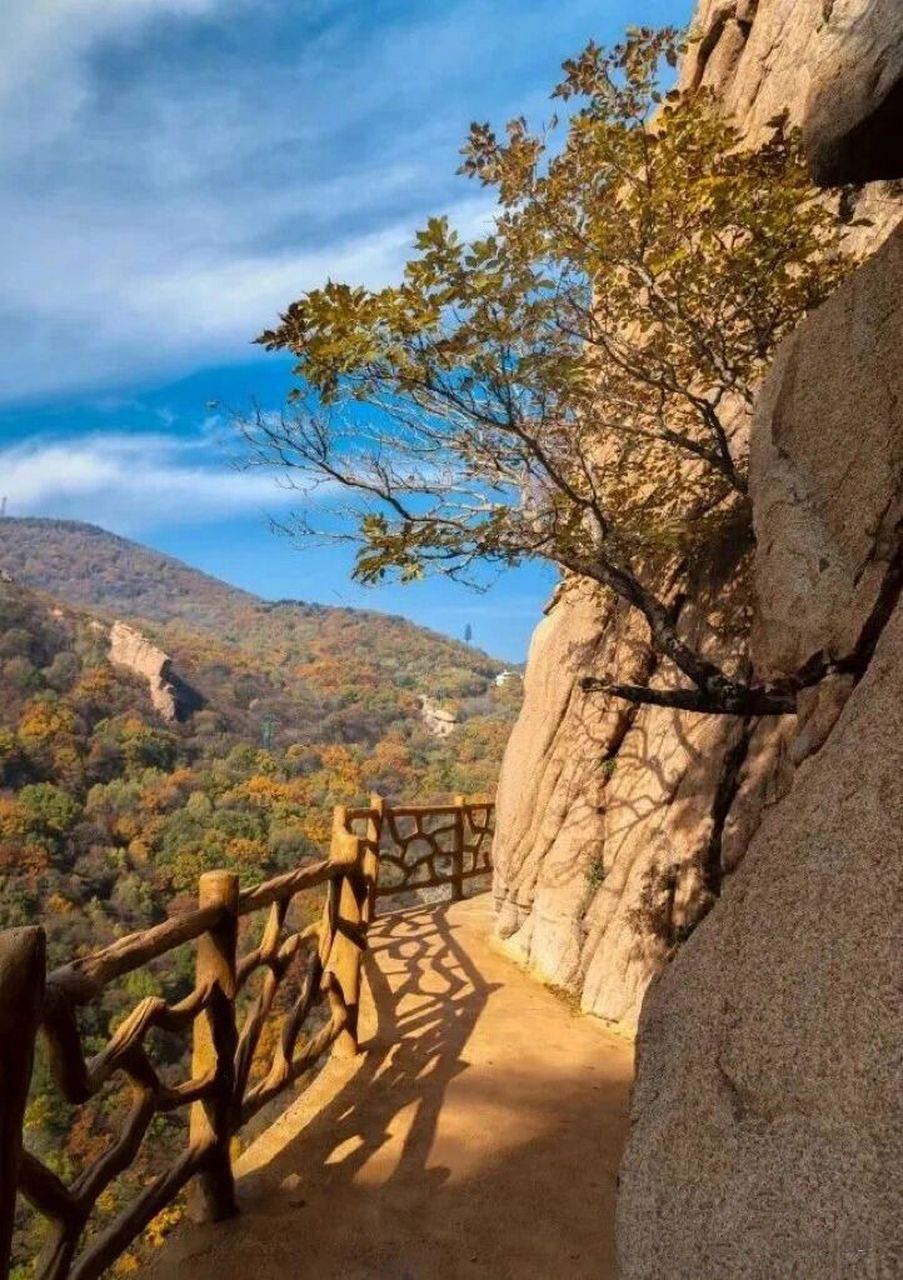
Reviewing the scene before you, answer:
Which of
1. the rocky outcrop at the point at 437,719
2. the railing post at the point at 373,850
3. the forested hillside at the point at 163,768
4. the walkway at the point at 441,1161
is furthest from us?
the rocky outcrop at the point at 437,719

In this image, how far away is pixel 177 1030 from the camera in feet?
9.96

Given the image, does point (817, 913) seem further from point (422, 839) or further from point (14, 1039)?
point (422, 839)

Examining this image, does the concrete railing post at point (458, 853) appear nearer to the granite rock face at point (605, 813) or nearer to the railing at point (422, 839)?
the railing at point (422, 839)

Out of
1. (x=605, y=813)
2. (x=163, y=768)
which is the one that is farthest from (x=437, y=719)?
(x=605, y=813)

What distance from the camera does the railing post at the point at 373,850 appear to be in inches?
291

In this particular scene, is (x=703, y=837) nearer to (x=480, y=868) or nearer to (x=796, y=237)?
(x=796, y=237)

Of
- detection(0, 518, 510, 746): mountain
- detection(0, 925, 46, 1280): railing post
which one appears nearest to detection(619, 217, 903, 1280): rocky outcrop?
detection(0, 925, 46, 1280): railing post

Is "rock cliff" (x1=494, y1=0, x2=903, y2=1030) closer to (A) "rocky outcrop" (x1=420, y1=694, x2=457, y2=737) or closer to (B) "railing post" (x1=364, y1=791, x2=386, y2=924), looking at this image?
(B) "railing post" (x1=364, y1=791, x2=386, y2=924)

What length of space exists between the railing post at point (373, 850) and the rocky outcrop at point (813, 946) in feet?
16.0

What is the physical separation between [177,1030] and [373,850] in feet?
16.7

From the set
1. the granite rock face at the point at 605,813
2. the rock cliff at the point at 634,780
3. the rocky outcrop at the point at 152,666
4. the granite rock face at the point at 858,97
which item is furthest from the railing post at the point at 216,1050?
the rocky outcrop at the point at 152,666

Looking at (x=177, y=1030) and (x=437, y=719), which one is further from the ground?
(x=177, y=1030)

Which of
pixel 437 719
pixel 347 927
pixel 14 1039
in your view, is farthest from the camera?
pixel 437 719

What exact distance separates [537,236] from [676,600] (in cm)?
375
